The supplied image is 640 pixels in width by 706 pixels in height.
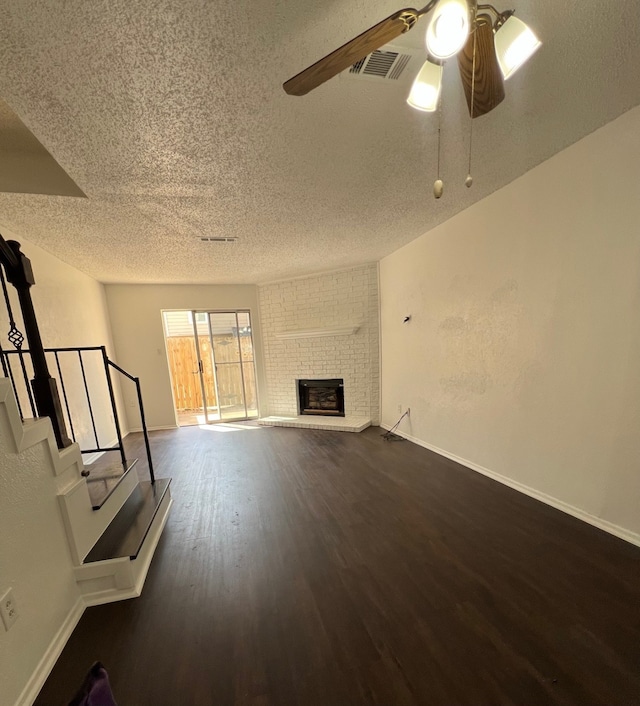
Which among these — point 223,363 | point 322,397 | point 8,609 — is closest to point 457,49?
point 8,609

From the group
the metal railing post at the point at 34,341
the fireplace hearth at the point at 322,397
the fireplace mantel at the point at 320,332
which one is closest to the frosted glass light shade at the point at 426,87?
the metal railing post at the point at 34,341

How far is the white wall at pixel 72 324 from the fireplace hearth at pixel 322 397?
3.03 meters

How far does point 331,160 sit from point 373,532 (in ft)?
8.44

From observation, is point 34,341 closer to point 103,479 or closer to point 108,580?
point 103,479

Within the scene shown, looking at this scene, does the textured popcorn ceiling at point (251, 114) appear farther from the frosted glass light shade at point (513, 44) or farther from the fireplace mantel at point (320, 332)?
the fireplace mantel at point (320, 332)

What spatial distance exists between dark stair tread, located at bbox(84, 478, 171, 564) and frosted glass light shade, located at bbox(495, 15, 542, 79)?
2.89 m

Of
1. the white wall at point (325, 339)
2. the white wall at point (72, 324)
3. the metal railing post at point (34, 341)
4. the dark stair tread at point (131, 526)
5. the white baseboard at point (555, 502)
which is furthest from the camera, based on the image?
the white wall at point (325, 339)

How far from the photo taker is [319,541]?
6.31 ft

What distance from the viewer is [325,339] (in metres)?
4.69

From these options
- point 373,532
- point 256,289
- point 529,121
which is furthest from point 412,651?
point 256,289

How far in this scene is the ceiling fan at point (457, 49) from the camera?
797 millimetres

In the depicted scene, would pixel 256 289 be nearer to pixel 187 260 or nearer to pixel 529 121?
pixel 187 260

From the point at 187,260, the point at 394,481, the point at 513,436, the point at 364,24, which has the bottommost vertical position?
the point at 394,481

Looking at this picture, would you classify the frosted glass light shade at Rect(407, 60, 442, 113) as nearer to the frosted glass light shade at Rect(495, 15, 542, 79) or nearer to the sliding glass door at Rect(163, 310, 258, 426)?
the frosted glass light shade at Rect(495, 15, 542, 79)
